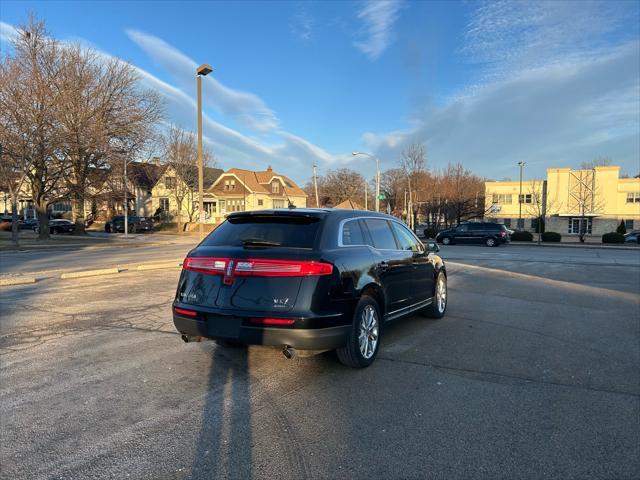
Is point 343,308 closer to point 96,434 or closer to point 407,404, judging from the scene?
point 407,404

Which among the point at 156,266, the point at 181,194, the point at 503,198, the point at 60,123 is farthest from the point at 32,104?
the point at 503,198

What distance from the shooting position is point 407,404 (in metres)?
4.05

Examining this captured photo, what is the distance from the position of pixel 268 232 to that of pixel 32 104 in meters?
24.8

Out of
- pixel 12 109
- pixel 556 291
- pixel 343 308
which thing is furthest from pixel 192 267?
pixel 12 109

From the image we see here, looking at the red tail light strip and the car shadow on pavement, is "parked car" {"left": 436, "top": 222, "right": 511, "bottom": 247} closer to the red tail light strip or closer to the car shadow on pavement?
the car shadow on pavement

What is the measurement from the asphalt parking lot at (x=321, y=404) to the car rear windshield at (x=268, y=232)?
136 cm

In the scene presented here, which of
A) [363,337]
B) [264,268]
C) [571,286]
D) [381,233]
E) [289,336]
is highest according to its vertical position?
[381,233]

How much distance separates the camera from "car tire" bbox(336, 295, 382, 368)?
4.71 meters

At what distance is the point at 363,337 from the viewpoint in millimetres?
4918

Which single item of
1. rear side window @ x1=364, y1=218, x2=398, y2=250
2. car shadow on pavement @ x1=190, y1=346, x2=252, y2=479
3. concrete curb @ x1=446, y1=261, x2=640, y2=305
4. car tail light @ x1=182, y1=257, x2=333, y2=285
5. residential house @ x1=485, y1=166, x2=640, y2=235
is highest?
residential house @ x1=485, y1=166, x2=640, y2=235

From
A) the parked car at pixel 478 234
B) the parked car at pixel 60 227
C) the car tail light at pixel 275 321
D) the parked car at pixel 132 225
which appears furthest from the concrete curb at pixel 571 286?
the parked car at pixel 60 227

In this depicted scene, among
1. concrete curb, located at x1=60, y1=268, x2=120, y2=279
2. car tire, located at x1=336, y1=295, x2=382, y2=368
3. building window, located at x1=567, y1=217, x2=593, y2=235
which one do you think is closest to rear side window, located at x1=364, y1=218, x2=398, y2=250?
car tire, located at x1=336, y1=295, x2=382, y2=368

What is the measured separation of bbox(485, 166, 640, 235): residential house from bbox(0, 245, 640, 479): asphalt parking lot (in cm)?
5440

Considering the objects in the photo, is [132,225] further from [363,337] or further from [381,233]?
[363,337]
